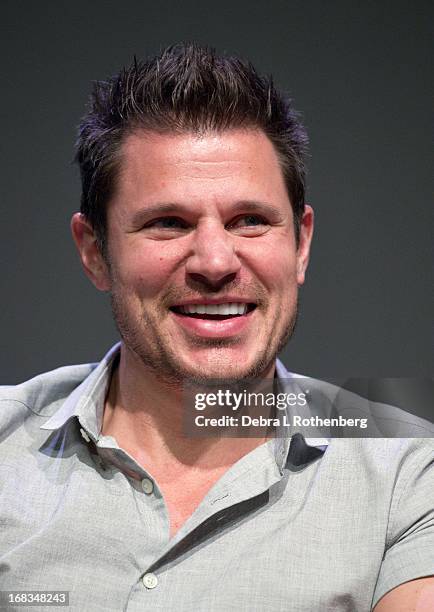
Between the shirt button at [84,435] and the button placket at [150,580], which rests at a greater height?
the shirt button at [84,435]

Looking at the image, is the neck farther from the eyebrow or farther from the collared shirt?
the eyebrow

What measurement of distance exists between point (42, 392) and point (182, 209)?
1.70 ft

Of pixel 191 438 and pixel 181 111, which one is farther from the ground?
pixel 181 111

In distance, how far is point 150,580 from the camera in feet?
4.70

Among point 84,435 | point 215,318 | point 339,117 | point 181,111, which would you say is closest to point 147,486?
point 84,435

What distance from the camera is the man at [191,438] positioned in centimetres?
144

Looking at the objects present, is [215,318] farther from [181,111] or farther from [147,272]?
[181,111]

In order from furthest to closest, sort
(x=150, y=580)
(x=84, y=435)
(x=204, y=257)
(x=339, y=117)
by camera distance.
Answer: (x=339, y=117)
(x=84, y=435)
(x=204, y=257)
(x=150, y=580)

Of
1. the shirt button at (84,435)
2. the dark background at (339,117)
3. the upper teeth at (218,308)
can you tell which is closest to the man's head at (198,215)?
the upper teeth at (218,308)

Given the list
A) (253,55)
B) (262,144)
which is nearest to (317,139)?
(253,55)

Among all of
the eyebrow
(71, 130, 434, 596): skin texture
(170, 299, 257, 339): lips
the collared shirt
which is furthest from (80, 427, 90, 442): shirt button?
Answer: the eyebrow

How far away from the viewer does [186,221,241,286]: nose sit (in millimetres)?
1533

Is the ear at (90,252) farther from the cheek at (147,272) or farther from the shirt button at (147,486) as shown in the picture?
the shirt button at (147,486)

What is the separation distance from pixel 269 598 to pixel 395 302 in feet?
2.78
